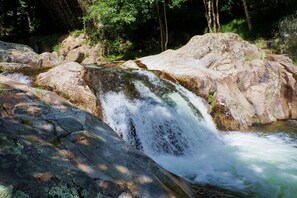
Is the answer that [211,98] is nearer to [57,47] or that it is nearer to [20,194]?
[20,194]

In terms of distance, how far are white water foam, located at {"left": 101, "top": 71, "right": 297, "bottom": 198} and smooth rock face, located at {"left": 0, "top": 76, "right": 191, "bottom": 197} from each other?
2217 mm

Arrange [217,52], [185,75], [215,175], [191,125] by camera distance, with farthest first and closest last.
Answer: [217,52]
[185,75]
[191,125]
[215,175]

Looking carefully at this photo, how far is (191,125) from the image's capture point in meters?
8.73

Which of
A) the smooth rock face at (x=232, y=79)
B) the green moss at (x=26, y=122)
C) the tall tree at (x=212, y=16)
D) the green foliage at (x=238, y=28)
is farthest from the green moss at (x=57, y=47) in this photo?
the green moss at (x=26, y=122)

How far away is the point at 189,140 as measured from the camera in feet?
27.0

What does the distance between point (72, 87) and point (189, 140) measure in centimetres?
313

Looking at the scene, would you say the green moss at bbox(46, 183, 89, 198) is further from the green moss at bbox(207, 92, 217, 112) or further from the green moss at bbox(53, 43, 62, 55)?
the green moss at bbox(53, 43, 62, 55)

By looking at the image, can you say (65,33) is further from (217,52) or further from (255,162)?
(255,162)

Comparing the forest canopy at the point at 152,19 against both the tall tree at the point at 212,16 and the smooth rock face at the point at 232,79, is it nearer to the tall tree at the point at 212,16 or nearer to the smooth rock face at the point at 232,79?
the tall tree at the point at 212,16

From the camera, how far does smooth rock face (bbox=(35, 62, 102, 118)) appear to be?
7.96 m

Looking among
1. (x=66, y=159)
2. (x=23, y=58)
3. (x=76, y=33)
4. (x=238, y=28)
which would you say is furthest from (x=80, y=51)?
(x=66, y=159)

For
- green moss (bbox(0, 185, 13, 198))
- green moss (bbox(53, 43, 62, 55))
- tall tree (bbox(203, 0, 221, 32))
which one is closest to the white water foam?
green moss (bbox(0, 185, 13, 198))

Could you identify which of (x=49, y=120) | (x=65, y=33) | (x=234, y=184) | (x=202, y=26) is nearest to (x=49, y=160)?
(x=49, y=120)

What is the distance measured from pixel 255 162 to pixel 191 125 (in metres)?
2.08
